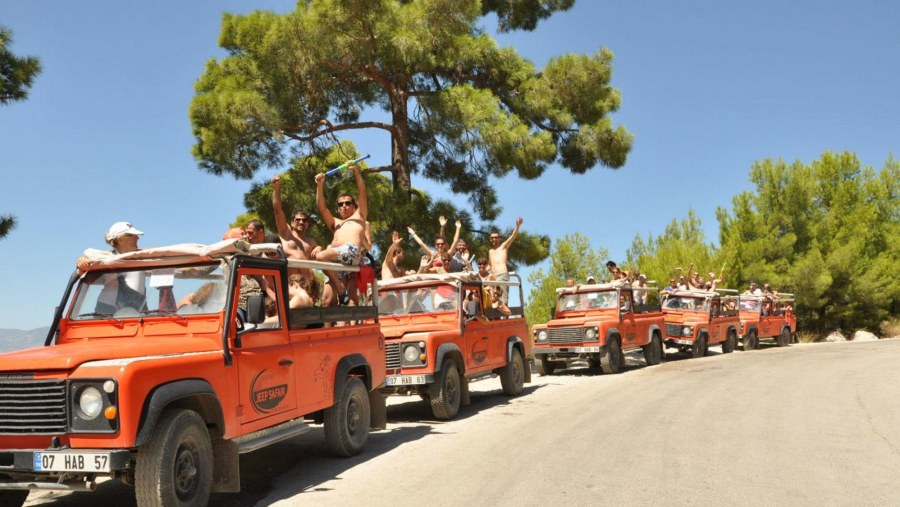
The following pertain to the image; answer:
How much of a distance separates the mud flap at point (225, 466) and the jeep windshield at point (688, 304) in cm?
1845

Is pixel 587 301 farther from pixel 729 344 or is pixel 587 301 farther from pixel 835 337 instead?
pixel 835 337

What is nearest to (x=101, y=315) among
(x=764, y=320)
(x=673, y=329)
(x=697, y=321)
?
(x=673, y=329)

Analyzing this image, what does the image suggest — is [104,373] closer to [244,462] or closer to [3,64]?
[244,462]

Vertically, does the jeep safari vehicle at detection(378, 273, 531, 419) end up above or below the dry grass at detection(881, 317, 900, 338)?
above

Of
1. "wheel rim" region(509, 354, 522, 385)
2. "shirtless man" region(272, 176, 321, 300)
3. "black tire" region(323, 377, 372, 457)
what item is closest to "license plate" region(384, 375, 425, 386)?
"black tire" region(323, 377, 372, 457)

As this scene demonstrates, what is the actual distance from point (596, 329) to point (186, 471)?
12288mm

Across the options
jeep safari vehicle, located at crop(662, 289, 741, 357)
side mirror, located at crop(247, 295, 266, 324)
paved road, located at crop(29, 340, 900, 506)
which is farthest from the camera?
jeep safari vehicle, located at crop(662, 289, 741, 357)

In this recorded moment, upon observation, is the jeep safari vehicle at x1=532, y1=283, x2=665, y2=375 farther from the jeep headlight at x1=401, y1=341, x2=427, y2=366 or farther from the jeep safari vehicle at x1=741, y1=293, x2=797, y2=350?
the jeep safari vehicle at x1=741, y1=293, x2=797, y2=350

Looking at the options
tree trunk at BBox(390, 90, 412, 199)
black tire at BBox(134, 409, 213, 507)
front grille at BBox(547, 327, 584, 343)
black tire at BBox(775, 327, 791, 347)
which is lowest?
black tire at BBox(775, 327, 791, 347)

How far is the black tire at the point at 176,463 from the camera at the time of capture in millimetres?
4957

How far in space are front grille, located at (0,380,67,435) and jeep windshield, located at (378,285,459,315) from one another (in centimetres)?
672

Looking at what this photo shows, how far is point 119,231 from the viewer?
7074 millimetres

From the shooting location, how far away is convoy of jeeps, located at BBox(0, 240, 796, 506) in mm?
4859

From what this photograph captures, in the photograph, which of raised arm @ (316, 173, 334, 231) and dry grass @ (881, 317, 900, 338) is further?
dry grass @ (881, 317, 900, 338)
